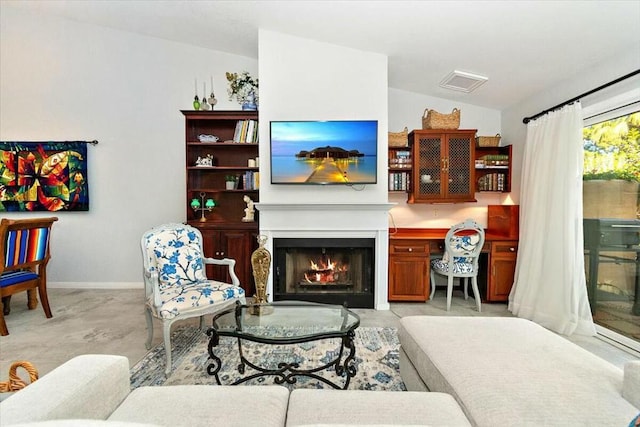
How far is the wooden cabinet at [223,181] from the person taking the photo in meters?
3.75

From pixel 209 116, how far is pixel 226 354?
8.84ft

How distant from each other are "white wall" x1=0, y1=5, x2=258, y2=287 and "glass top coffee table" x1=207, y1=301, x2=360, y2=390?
2745mm

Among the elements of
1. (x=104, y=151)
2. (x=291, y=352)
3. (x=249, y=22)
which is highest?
(x=249, y=22)

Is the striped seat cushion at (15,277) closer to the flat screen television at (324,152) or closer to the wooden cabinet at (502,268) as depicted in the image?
the flat screen television at (324,152)

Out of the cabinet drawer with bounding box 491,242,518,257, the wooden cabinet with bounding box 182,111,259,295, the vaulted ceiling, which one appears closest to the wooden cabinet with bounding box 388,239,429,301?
the cabinet drawer with bounding box 491,242,518,257

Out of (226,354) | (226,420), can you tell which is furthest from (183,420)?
(226,354)

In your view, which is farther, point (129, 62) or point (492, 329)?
point (129, 62)

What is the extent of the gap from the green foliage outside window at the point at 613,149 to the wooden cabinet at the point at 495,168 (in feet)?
3.33

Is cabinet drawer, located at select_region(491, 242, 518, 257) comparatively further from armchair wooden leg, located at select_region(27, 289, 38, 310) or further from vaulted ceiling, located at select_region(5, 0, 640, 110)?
armchair wooden leg, located at select_region(27, 289, 38, 310)

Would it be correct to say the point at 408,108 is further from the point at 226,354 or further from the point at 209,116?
the point at 226,354

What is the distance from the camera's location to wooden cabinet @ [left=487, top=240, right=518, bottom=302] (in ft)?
11.7

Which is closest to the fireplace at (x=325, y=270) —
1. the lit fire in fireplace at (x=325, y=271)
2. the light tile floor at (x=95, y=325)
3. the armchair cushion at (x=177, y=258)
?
the lit fire in fireplace at (x=325, y=271)

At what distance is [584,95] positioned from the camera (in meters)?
2.67

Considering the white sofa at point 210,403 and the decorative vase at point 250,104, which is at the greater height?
the decorative vase at point 250,104
